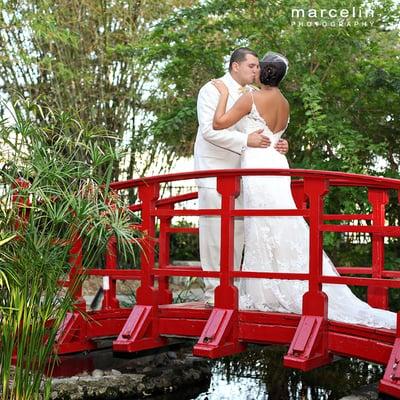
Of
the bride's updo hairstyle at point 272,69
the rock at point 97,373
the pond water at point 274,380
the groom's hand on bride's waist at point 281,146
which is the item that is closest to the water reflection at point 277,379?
the pond water at point 274,380

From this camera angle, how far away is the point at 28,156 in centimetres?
589

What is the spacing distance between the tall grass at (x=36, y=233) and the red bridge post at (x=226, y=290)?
2.83 feet

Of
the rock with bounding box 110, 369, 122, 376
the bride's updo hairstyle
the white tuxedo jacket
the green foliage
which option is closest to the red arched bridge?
the rock with bounding box 110, 369, 122, 376

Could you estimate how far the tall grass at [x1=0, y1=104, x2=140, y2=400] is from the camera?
5.63 meters

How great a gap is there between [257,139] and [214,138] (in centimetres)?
34

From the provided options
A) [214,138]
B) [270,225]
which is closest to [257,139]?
[214,138]

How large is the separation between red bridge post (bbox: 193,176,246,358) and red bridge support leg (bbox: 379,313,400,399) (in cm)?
135

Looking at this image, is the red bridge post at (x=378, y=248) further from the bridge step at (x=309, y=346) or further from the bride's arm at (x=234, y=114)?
the bride's arm at (x=234, y=114)

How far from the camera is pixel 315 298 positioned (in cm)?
605

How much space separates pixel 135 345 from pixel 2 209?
5.42ft

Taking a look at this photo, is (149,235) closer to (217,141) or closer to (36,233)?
(217,141)

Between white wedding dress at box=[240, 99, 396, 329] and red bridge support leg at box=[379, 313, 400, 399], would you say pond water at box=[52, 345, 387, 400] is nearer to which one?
white wedding dress at box=[240, 99, 396, 329]

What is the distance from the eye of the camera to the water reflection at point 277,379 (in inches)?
304

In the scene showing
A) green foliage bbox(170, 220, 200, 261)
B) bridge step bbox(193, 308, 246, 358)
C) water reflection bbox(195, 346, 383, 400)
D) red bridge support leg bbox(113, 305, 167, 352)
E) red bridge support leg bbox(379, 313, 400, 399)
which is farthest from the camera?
green foliage bbox(170, 220, 200, 261)
